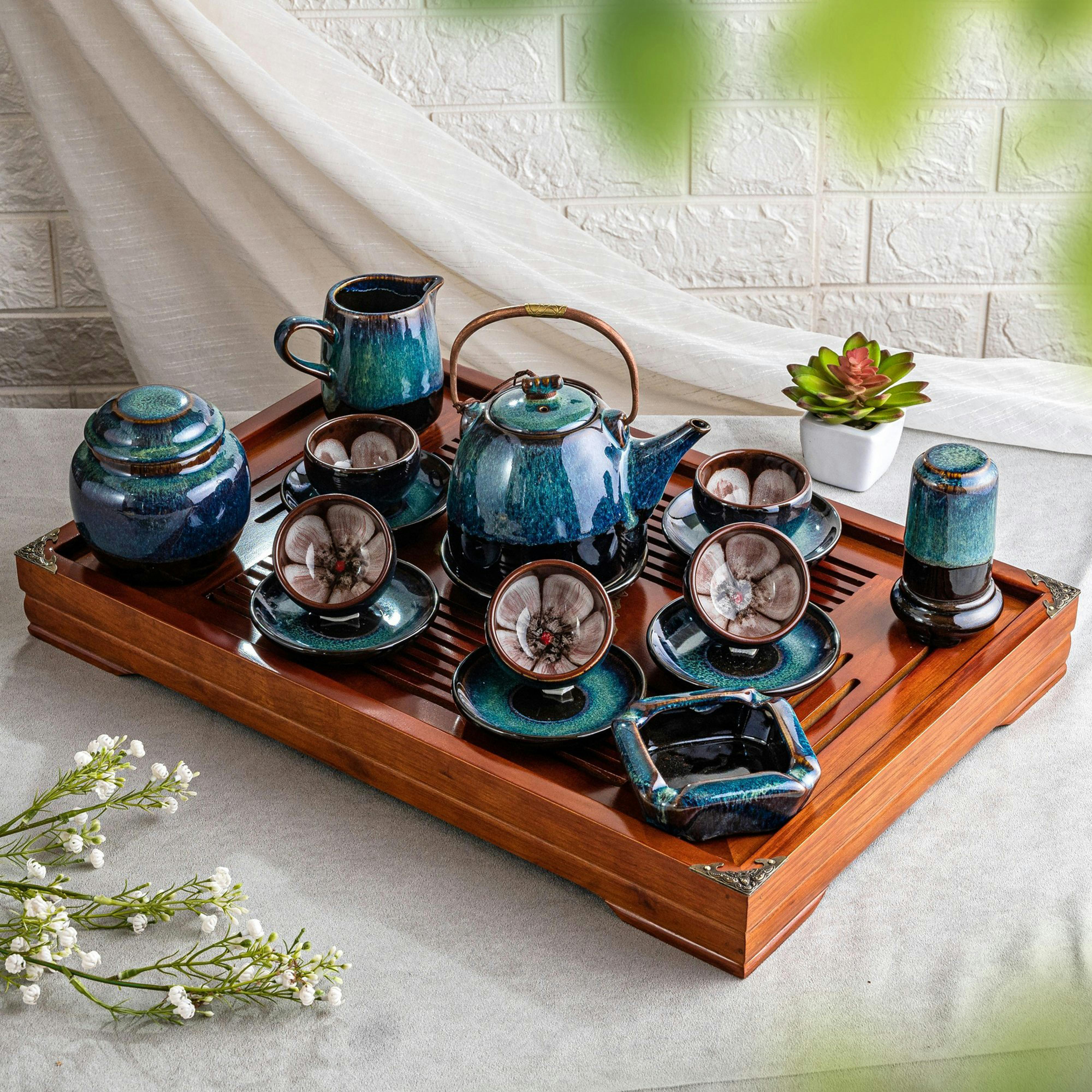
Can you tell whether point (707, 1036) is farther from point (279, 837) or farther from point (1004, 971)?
point (279, 837)

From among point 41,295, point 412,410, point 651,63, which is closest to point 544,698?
point 412,410

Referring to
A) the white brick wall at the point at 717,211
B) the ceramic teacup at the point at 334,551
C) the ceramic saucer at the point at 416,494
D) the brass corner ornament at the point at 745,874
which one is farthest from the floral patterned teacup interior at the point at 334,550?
the white brick wall at the point at 717,211

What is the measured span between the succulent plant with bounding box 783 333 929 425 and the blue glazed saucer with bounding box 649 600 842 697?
42 cm

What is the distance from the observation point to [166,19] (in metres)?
1.75

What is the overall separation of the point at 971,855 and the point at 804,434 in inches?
24.3

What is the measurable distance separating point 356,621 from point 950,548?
0.52 metres

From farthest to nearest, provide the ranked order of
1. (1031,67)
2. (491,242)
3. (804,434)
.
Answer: (491,242) → (804,434) → (1031,67)

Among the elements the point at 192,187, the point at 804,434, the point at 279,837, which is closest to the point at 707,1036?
the point at 279,837

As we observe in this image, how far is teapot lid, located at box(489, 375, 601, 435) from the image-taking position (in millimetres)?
1142

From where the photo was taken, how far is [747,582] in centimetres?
115

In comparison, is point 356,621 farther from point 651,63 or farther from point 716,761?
point 651,63

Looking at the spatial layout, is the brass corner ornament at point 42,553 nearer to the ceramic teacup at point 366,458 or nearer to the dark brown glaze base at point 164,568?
the dark brown glaze base at point 164,568

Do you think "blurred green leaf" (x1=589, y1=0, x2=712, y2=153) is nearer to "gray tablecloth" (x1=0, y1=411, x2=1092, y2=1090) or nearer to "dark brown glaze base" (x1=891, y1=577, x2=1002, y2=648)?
"gray tablecloth" (x1=0, y1=411, x2=1092, y2=1090)

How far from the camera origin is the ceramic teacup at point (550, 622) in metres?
1.06
